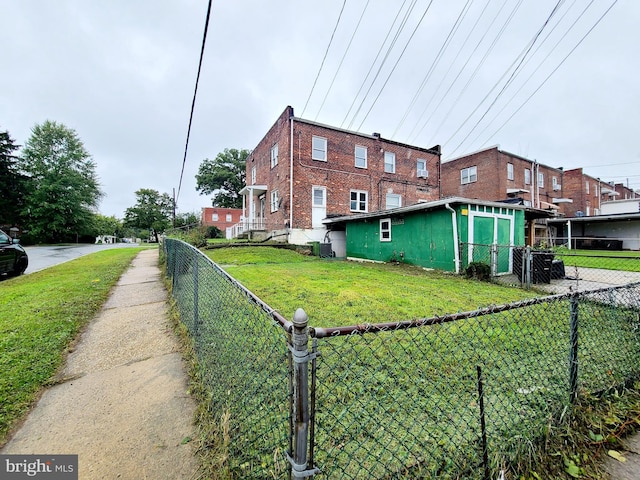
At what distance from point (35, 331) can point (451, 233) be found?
1052cm

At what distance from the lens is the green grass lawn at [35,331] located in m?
2.34

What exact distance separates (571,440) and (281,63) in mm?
9502

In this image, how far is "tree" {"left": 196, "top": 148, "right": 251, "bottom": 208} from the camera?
40594 mm

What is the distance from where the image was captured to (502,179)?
75.6 ft

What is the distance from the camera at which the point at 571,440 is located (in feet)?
6.05

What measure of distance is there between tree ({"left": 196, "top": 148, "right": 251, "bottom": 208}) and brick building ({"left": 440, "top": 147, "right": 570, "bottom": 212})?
2861 cm

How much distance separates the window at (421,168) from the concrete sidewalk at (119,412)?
20.5 m

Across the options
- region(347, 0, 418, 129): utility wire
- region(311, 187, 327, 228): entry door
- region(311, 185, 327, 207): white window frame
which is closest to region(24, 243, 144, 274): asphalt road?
region(311, 187, 327, 228): entry door

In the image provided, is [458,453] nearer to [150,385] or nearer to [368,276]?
[150,385]

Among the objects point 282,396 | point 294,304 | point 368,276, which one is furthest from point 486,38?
point 282,396

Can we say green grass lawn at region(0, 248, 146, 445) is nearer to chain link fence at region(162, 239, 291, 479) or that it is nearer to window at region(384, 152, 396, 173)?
chain link fence at region(162, 239, 291, 479)

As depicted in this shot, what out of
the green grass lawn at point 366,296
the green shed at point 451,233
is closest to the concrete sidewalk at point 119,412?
the green grass lawn at point 366,296

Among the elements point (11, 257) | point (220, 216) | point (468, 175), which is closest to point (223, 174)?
point (220, 216)

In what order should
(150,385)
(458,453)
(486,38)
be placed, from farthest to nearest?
1. (486,38)
2. (150,385)
3. (458,453)
